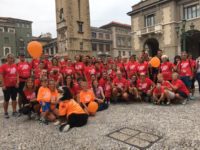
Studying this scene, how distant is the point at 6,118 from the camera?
21.2ft

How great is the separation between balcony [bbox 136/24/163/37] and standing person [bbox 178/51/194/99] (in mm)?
21365

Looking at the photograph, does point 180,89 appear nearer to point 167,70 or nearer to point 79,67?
point 167,70

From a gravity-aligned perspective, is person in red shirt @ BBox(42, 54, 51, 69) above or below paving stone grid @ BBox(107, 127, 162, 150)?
above

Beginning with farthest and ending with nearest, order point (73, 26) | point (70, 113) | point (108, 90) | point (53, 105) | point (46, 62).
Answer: point (73, 26)
point (46, 62)
point (108, 90)
point (53, 105)
point (70, 113)

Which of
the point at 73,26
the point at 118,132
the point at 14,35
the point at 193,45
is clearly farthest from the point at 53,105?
the point at 14,35

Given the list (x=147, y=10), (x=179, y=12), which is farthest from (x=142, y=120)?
(x=147, y=10)

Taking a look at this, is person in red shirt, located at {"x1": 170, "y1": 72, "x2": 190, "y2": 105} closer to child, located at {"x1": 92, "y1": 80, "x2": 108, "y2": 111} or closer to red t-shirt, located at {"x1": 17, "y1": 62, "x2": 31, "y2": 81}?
child, located at {"x1": 92, "y1": 80, "x2": 108, "y2": 111}

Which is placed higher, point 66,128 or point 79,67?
point 79,67

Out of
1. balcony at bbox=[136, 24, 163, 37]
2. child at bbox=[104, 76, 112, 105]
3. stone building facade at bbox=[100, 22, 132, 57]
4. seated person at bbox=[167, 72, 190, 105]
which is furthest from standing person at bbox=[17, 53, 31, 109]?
stone building facade at bbox=[100, 22, 132, 57]

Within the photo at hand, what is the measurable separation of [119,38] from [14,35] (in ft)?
100

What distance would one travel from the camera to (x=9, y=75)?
253 inches

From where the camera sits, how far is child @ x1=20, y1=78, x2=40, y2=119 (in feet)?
20.0

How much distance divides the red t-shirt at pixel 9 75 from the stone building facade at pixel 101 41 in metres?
50.9

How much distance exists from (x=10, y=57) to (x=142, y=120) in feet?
14.7
